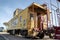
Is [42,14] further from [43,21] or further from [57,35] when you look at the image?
[57,35]

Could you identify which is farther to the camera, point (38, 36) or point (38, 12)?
point (38, 12)

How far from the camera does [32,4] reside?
45.2ft

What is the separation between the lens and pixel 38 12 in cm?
1452

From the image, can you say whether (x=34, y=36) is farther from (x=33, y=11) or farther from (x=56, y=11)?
(x=56, y=11)

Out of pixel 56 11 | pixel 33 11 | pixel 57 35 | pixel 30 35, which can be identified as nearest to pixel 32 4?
pixel 33 11

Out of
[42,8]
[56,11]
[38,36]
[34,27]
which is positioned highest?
[42,8]

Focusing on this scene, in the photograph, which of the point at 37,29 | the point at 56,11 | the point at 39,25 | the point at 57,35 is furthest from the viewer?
the point at 39,25

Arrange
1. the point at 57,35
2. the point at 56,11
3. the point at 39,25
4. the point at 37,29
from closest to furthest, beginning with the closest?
the point at 57,35 → the point at 56,11 → the point at 37,29 → the point at 39,25

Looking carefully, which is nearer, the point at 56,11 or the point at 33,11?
the point at 56,11

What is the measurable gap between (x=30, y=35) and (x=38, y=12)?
8.78ft

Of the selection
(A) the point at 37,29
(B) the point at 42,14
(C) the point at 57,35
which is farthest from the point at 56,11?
(B) the point at 42,14

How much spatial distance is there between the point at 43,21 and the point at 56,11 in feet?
20.8

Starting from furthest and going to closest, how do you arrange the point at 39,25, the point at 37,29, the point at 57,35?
the point at 39,25 < the point at 37,29 < the point at 57,35

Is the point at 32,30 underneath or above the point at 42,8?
underneath
